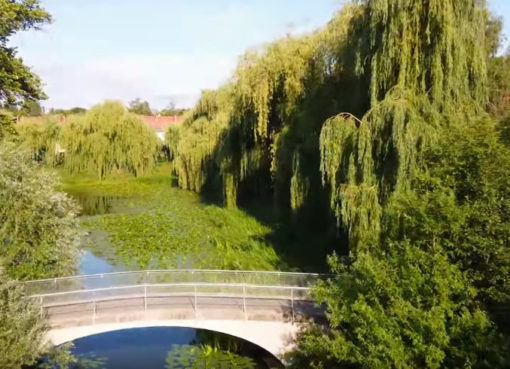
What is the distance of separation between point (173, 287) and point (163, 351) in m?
Result: 2.33

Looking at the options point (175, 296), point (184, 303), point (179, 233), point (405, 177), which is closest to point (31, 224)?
point (175, 296)

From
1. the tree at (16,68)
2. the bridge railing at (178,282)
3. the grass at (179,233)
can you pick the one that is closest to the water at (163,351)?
the bridge railing at (178,282)

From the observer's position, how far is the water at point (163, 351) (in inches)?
500

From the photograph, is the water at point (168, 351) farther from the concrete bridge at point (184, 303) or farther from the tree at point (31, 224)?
the tree at point (31, 224)

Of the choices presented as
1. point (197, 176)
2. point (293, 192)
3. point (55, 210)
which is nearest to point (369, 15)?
point (293, 192)

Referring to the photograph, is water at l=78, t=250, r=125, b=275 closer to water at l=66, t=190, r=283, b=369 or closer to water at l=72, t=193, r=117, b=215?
water at l=66, t=190, r=283, b=369

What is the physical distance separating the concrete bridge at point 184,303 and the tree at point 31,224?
1.85m

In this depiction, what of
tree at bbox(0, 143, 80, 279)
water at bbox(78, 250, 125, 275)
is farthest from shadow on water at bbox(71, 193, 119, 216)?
tree at bbox(0, 143, 80, 279)

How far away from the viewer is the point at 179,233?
2450 centimetres

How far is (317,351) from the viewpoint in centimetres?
1066

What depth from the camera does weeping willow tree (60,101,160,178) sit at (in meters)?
41.4

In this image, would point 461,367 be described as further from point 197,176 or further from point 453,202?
point 197,176

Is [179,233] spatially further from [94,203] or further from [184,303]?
[94,203]

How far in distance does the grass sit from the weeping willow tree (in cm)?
492
